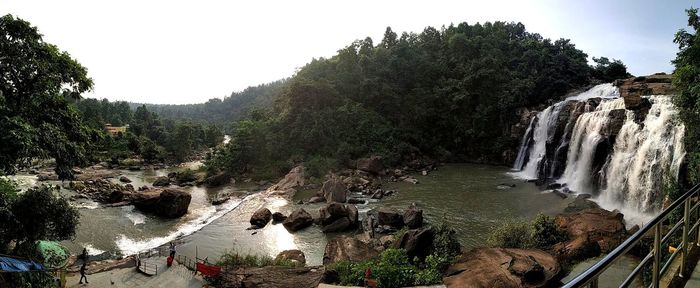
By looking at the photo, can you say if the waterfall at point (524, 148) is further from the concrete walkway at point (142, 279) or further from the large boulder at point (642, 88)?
the concrete walkway at point (142, 279)

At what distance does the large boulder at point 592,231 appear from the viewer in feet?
40.2

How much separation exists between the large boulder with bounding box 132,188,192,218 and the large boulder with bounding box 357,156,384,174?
49.5 feet

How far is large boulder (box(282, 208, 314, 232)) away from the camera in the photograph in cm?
2065

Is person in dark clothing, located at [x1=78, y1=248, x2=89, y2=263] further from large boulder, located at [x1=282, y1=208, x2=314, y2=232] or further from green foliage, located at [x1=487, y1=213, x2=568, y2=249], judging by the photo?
green foliage, located at [x1=487, y1=213, x2=568, y2=249]

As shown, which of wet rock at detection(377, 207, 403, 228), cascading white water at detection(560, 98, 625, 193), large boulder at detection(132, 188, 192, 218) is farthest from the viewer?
large boulder at detection(132, 188, 192, 218)

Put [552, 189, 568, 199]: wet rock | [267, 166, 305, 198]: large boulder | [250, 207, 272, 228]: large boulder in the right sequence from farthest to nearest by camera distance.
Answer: [267, 166, 305, 198]: large boulder
[552, 189, 568, 199]: wet rock
[250, 207, 272, 228]: large boulder

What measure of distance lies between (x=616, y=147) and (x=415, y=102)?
974 inches

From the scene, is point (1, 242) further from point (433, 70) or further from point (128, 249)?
point (433, 70)

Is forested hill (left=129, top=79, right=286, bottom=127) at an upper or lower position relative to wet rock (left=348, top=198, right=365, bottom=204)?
upper

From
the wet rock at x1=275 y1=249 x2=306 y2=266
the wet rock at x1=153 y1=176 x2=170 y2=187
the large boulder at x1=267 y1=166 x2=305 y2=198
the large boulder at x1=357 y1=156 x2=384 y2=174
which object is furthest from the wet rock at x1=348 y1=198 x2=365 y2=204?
the wet rock at x1=153 y1=176 x2=170 y2=187

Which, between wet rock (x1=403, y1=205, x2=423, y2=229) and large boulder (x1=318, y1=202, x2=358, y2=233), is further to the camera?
large boulder (x1=318, y1=202, x2=358, y2=233)

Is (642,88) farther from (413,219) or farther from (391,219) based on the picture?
(391,219)

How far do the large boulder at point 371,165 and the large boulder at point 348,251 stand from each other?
1763 centimetres

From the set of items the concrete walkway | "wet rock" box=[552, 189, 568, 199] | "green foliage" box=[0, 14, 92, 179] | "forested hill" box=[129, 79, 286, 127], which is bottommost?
the concrete walkway
